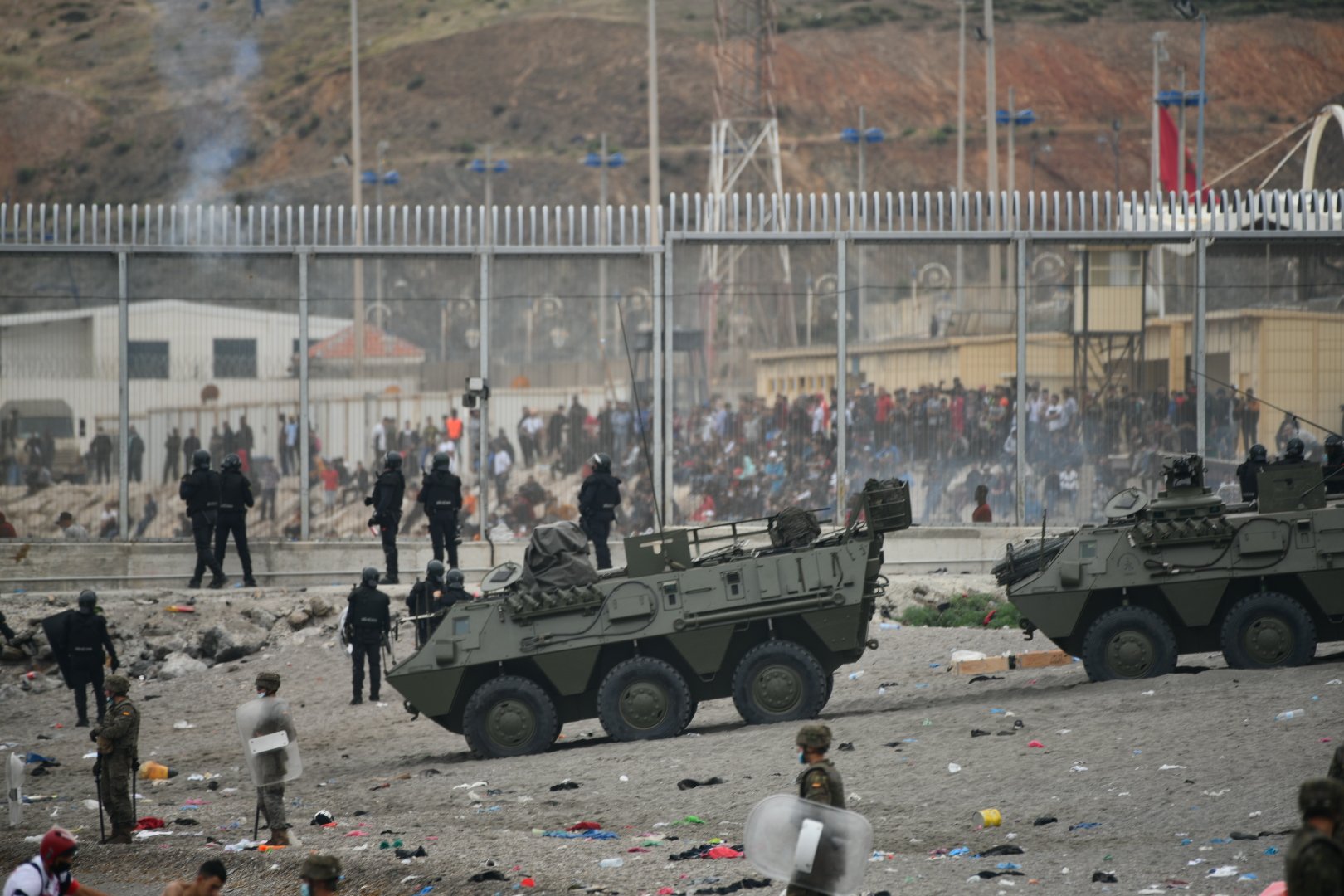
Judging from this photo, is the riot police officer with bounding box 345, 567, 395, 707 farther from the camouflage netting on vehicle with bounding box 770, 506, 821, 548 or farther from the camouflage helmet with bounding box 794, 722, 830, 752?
the camouflage helmet with bounding box 794, 722, 830, 752

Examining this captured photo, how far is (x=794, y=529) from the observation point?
15930mm

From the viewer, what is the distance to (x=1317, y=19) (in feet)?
328

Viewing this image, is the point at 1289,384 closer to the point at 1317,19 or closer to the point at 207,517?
the point at 207,517

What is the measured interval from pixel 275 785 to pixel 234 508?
9884 millimetres

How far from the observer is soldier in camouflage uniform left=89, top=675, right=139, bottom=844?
1250cm

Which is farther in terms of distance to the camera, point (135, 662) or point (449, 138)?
point (449, 138)

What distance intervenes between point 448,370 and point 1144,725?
11136mm

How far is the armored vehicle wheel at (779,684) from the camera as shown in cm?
1540

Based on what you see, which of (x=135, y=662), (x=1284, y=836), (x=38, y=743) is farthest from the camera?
(x=135, y=662)

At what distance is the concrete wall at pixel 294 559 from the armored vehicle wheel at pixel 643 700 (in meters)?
6.41

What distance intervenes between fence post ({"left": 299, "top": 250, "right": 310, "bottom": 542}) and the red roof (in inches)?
6.4

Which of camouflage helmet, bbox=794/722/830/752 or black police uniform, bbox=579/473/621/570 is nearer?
camouflage helmet, bbox=794/722/830/752

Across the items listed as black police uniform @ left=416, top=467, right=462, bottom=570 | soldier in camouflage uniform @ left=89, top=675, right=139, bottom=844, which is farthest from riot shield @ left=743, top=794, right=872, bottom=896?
black police uniform @ left=416, top=467, right=462, bottom=570

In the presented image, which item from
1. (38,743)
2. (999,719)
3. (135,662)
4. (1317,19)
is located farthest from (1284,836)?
(1317,19)
